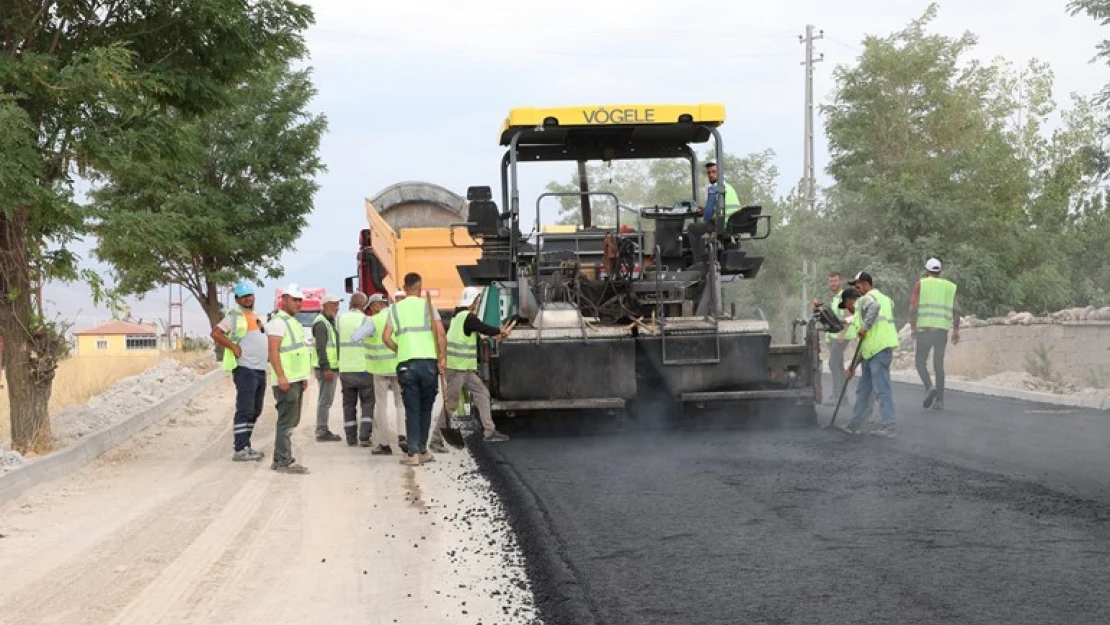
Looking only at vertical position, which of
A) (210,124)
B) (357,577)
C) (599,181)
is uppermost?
(210,124)

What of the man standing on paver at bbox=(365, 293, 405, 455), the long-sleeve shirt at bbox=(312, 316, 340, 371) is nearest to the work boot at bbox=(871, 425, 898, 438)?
the man standing on paver at bbox=(365, 293, 405, 455)

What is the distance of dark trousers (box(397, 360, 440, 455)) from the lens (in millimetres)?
11094

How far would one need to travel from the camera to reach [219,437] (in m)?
14.6

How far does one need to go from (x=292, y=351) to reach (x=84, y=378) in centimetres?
1216

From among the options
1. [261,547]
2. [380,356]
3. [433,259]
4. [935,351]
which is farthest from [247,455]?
[433,259]

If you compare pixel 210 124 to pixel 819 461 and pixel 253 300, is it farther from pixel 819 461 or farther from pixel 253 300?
pixel 819 461

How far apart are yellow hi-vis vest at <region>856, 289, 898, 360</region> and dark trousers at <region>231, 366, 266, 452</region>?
17.6ft

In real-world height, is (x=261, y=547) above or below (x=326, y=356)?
below

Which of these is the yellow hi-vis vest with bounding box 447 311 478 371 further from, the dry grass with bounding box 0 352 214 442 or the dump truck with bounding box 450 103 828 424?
the dry grass with bounding box 0 352 214 442

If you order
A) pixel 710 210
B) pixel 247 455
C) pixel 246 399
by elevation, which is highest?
pixel 710 210

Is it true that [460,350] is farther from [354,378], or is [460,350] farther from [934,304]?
[934,304]

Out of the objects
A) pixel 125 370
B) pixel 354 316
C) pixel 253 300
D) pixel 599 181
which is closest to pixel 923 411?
pixel 599 181

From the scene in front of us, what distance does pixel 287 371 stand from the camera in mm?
11258

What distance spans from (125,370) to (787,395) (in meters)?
17.0
